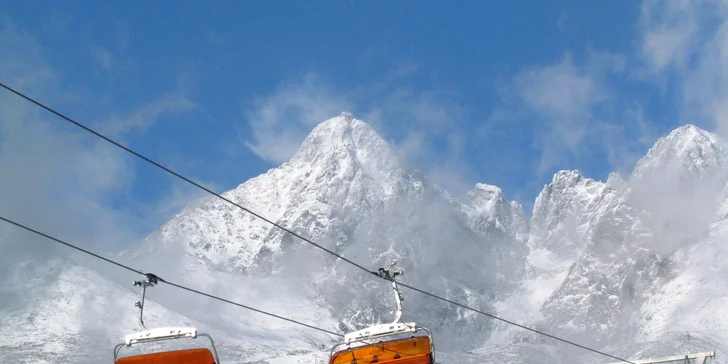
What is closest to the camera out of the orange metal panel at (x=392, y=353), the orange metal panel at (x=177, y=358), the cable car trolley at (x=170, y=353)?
the cable car trolley at (x=170, y=353)

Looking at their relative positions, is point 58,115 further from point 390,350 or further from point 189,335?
point 390,350

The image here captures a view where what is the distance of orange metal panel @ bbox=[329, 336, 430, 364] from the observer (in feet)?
86.0

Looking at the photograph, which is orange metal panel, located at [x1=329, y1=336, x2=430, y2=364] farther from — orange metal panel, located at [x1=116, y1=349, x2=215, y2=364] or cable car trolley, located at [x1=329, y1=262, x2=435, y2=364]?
orange metal panel, located at [x1=116, y1=349, x2=215, y2=364]

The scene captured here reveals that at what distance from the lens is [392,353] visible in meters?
26.7

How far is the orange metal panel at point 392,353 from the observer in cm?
2622

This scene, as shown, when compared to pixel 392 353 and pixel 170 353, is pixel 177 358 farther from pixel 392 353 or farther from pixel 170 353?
pixel 392 353

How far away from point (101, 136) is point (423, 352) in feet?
39.6

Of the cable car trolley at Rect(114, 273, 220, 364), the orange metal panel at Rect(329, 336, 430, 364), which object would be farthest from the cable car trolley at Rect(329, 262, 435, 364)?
the cable car trolley at Rect(114, 273, 220, 364)

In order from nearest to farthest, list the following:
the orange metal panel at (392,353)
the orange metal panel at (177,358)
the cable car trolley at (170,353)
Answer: the cable car trolley at (170,353) → the orange metal panel at (177,358) → the orange metal panel at (392,353)

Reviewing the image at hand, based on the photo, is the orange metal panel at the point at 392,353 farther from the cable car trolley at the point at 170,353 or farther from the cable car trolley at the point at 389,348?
the cable car trolley at the point at 170,353

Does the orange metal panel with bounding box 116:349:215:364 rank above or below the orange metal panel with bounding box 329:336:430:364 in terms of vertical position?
below

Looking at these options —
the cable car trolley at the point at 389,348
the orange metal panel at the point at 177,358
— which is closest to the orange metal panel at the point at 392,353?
Answer: the cable car trolley at the point at 389,348

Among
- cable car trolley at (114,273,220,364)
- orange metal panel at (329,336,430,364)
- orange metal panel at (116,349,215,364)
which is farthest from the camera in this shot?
orange metal panel at (329,336,430,364)

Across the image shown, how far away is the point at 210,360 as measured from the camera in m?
25.0
